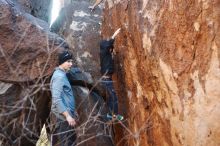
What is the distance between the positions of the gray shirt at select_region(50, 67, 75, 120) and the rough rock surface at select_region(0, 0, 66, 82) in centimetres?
79

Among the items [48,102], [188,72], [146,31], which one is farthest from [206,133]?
[48,102]

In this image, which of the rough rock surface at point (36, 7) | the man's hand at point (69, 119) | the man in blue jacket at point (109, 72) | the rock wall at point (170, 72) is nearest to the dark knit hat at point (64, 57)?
the man's hand at point (69, 119)

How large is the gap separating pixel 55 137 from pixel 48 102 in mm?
1149

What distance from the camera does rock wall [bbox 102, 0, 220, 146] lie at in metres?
4.72

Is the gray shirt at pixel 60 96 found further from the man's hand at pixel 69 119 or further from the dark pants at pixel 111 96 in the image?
the dark pants at pixel 111 96

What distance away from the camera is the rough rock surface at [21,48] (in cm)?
617

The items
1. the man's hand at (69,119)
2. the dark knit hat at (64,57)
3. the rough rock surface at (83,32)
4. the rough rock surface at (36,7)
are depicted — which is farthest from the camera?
the rough rock surface at (36,7)

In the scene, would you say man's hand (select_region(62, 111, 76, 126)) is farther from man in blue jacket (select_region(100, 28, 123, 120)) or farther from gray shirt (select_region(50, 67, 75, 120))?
man in blue jacket (select_region(100, 28, 123, 120))

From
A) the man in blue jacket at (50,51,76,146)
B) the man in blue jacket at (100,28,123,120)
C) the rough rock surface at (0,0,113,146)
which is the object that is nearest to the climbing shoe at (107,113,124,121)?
the man in blue jacket at (100,28,123,120)

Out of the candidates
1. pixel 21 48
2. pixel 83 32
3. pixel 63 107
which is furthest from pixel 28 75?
pixel 83 32

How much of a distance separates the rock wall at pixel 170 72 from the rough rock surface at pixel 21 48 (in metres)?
1.35

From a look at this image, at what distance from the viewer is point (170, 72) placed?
17.1 feet

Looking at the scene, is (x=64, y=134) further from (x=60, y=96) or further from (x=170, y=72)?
(x=170, y=72)

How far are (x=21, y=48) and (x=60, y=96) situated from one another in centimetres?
158
